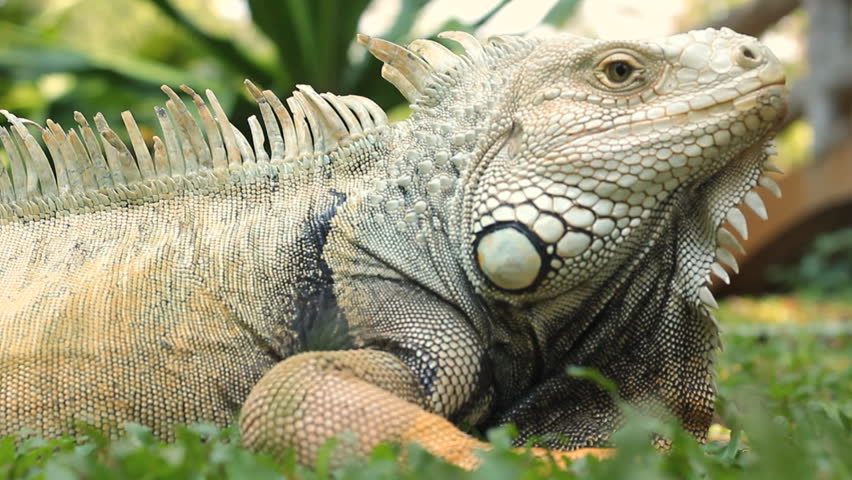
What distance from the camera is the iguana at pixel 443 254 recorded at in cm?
255

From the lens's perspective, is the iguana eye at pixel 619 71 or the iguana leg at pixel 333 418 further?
the iguana eye at pixel 619 71

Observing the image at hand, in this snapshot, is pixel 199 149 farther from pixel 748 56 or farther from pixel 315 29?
pixel 315 29

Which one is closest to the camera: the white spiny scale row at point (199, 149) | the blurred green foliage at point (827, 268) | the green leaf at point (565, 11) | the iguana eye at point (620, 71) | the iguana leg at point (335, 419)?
the iguana leg at point (335, 419)

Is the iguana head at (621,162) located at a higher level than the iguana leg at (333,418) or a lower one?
higher

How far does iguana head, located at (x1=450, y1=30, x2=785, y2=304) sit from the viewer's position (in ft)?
8.31

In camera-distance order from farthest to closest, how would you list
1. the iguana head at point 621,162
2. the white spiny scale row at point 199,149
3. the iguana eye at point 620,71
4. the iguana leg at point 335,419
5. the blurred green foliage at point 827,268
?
1. the blurred green foliage at point 827,268
2. the white spiny scale row at point 199,149
3. the iguana eye at point 620,71
4. the iguana head at point 621,162
5. the iguana leg at point 335,419

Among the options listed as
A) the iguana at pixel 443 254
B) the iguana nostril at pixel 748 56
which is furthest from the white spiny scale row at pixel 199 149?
the iguana nostril at pixel 748 56

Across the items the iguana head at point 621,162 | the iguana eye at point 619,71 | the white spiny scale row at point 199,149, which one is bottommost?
the white spiny scale row at point 199,149

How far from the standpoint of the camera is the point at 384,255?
8.97 ft

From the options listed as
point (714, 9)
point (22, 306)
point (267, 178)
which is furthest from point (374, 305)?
point (714, 9)

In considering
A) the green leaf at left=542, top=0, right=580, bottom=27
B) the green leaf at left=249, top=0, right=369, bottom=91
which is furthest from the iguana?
the green leaf at left=249, top=0, right=369, bottom=91

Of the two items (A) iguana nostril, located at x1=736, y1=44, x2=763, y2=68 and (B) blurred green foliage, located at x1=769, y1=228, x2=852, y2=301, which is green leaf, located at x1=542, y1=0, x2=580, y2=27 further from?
(B) blurred green foliage, located at x1=769, y1=228, x2=852, y2=301

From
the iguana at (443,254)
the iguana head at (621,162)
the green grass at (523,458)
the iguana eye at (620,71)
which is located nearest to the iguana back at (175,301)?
the iguana at (443,254)

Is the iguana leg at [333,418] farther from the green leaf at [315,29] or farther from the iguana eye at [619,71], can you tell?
the green leaf at [315,29]
